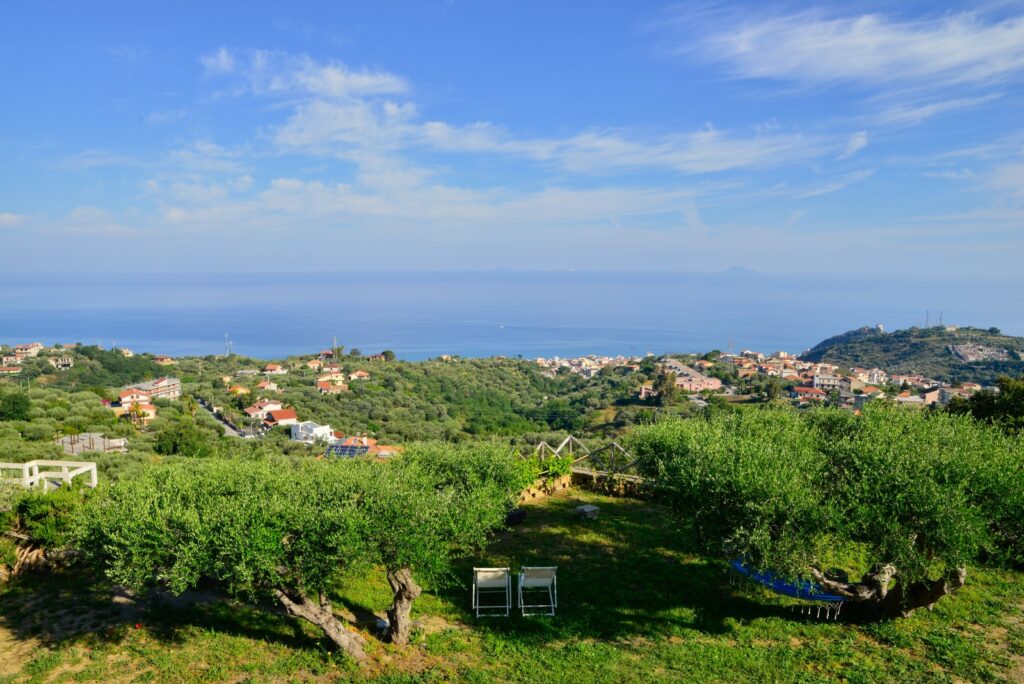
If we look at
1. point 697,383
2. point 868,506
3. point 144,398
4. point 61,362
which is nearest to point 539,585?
point 868,506

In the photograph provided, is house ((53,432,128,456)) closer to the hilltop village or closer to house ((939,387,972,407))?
the hilltop village

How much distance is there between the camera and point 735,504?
808 centimetres

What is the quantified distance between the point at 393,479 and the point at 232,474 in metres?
2.49

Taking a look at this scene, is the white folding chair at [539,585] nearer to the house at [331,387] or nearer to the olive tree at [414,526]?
the olive tree at [414,526]

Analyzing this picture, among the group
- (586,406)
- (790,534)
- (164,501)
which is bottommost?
(586,406)

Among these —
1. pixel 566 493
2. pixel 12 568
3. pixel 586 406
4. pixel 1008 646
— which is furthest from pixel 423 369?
pixel 1008 646

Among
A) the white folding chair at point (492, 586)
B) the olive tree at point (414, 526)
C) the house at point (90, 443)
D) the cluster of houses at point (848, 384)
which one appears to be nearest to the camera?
the olive tree at point (414, 526)

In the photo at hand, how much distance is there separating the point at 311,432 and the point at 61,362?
114 feet

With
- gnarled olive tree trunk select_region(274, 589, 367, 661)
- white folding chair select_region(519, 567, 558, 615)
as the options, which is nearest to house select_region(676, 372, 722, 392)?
white folding chair select_region(519, 567, 558, 615)

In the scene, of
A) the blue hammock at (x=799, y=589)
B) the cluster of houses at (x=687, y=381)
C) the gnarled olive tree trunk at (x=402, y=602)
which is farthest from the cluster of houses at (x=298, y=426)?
the cluster of houses at (x=687, y=381)

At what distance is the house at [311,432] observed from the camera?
3325 centimetres

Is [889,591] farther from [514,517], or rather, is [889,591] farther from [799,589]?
[514,517]

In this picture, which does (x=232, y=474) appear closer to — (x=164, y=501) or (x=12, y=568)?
(x=164, y=501)

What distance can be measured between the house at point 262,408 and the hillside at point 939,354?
207ft
